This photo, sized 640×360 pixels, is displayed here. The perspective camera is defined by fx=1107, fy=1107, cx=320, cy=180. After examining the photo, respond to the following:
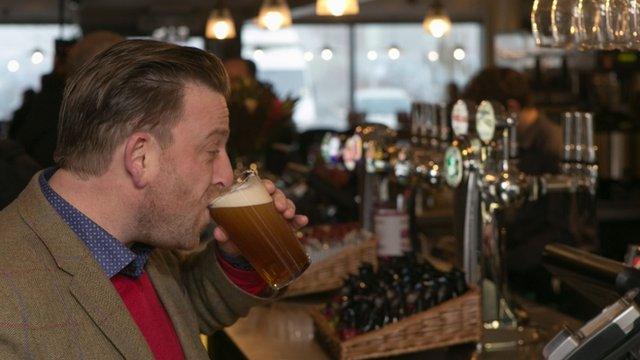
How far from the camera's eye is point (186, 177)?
6.11 ft

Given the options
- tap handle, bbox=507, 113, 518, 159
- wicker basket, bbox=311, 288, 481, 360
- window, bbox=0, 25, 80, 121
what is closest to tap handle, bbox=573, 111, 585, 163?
tap handle, bbox=507, 113, 518, 159

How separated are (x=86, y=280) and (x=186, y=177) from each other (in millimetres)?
244

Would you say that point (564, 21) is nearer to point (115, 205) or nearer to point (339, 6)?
point (115, 205)

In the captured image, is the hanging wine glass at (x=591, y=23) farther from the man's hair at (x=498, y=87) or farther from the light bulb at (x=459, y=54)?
the light bulb at (x=459, y=54)

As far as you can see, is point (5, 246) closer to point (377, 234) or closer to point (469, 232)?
point (469, 232)

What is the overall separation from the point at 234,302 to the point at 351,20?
15471mm

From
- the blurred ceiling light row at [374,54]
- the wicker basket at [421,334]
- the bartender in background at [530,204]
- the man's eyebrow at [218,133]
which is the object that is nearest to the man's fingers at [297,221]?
the man's eyebrow at [218,133]

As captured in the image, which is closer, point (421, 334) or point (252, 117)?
point (421, 334)

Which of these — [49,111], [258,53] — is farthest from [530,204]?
[258,53]

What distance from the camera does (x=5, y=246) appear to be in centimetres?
172

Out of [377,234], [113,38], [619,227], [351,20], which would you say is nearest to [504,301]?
[377,234]

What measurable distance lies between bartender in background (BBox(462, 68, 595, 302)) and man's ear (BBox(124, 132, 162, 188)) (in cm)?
192

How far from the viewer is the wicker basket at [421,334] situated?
258 centimetres

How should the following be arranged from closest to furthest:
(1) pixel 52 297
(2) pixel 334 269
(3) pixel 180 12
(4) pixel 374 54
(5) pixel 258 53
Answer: (1) pixel 52 297, (2) pixel 334 269, (3) pixel 180 12, (5) pixel 258 53, (4) pixel 374 54
